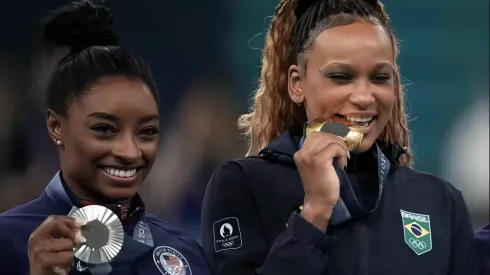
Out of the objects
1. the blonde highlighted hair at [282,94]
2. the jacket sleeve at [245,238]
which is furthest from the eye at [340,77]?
the jacket sleeve at [245,238]

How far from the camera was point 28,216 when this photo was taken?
1742 mm

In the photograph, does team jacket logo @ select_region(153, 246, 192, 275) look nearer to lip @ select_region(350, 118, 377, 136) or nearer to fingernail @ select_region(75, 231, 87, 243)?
fingernail @ select_region(75, 231, 87, 243)

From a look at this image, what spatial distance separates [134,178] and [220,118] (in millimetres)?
1362

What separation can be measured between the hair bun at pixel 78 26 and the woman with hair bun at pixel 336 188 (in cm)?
38

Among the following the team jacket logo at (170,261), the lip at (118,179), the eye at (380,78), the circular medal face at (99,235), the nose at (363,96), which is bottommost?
the team jacket logo at (170,261)

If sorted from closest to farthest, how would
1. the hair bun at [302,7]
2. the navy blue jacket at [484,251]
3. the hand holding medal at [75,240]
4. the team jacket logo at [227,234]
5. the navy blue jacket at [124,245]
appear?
1. the hand holding medal at [75,240]
2. the navy blue jacket at [124,245]
3. the team jacket logo at [227,234]
4. the hair bun at [302,7]
5. the navy blue jacket at [484,251]

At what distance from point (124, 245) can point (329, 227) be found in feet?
1.36

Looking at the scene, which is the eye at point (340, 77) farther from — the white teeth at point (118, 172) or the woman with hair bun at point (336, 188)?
the white teeth at point (118, 172)

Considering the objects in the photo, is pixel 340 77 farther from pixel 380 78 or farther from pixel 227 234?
pixel 227 234

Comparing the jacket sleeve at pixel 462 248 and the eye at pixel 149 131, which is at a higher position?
the eye at pixel 149 131

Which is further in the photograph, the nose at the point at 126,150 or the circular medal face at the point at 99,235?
the nose at the point at 126,150

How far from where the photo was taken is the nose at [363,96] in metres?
1.81

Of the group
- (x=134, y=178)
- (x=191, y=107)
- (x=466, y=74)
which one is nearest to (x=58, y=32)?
(x=134, y=178)

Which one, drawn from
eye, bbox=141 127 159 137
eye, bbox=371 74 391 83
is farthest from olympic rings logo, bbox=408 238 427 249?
eye, bbox=141 127 159 137
